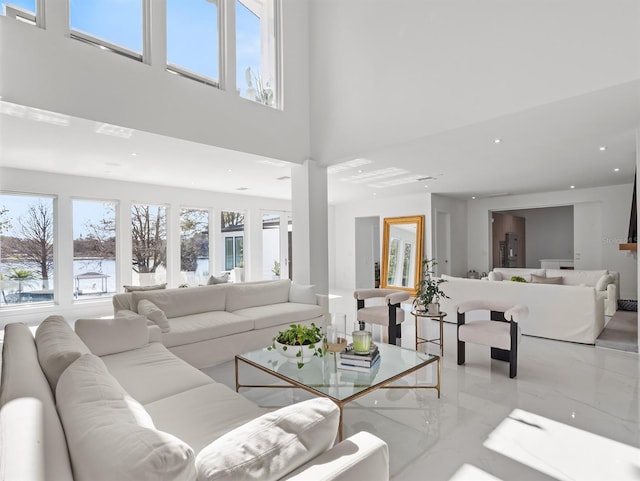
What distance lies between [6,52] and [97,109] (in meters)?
0.76

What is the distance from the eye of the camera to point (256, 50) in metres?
5.34

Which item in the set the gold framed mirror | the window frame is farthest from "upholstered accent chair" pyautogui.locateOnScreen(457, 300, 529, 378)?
the gold framed mirror

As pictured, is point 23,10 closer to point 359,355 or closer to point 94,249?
point 359,355

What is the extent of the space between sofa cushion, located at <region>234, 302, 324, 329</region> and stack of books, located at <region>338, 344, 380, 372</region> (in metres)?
1.83

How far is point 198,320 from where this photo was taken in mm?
3988

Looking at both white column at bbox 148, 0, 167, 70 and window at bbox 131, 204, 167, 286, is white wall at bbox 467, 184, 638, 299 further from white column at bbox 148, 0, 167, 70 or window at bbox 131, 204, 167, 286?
white column at bbox 148, 0, 167, 70

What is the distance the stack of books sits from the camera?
2.53 m

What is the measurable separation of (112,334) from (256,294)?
2254 mm

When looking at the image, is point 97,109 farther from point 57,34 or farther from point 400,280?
point 400,280

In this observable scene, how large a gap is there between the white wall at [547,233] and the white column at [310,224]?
8.95m

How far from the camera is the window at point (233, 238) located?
9.11 m

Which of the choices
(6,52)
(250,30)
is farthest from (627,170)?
(6,52)

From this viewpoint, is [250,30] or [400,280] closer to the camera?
Result: [250,30]

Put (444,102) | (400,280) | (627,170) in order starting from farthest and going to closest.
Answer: (400,280), (627,170), (444,102)
